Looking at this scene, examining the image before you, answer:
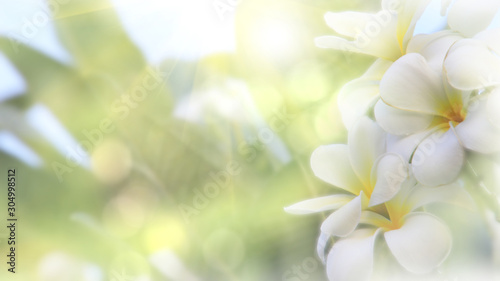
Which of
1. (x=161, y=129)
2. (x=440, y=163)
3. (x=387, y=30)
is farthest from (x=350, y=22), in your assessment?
(x=161, y=129)

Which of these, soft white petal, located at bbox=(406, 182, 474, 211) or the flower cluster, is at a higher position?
the flower cluster

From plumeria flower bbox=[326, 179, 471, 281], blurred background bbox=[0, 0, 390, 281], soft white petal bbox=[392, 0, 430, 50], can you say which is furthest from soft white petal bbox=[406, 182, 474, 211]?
blurred background bbox=[0, 0, 390, 281]

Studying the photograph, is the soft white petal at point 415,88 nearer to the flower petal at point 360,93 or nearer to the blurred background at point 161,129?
the flower petal at point 360,93

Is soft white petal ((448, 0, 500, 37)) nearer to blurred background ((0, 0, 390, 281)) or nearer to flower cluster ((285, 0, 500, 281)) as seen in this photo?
flower cluster ((285, 0, 500, 281))

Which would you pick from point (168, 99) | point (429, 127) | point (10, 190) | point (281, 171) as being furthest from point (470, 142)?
point (10, 190)

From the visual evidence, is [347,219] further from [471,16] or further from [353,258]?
[471,16]

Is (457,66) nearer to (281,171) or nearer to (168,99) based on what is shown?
(281,171)

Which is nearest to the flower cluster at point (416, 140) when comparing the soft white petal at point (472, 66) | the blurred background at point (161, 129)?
the soft white petal at point (472, 66)
